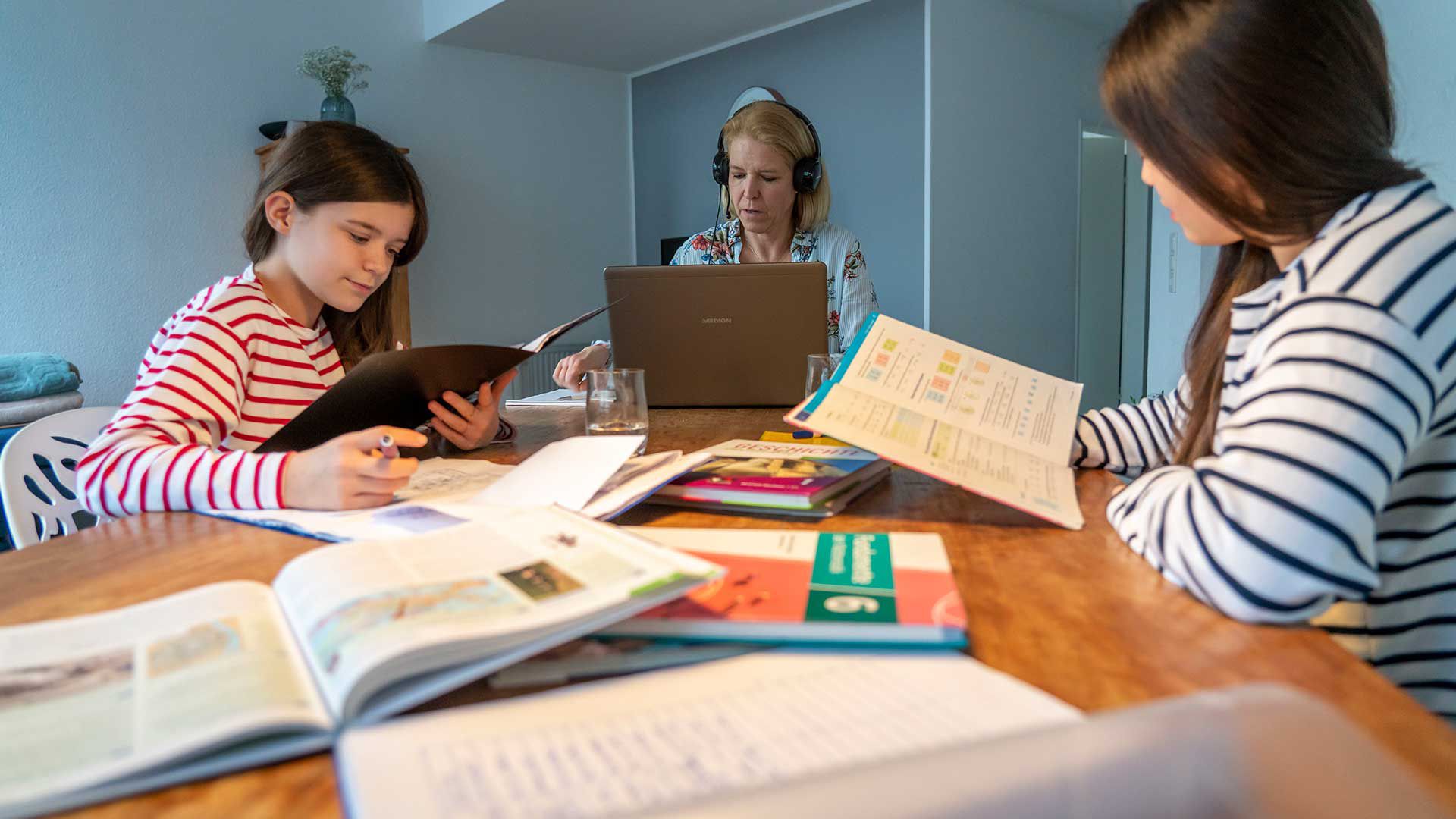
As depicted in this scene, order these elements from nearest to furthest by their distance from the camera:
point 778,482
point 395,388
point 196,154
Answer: point 778,482
point 395,388
point 196,154

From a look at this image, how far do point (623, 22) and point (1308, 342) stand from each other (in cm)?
366

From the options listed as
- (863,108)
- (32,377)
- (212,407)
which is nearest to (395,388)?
(212,407)

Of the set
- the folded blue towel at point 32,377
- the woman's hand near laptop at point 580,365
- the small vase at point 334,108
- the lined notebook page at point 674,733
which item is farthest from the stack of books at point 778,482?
the small vase at point 334,108

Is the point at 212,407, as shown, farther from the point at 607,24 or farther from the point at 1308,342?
the point at 607,24

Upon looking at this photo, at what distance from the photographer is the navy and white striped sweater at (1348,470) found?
58 cm

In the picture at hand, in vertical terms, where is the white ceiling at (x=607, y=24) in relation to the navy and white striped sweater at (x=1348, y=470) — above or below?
above

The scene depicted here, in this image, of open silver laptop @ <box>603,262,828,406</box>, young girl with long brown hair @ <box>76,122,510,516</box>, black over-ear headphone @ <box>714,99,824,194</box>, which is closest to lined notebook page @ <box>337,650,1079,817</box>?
young girl with long brown hair @ <box>76,122,510,516</box>

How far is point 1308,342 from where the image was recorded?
63 cm

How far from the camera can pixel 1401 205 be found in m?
0.68

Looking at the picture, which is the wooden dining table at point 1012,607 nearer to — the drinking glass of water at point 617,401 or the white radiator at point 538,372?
the drinking glass of water at point 617,401

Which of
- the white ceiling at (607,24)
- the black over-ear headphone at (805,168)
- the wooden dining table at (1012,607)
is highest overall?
the white ceiling at (607,24)

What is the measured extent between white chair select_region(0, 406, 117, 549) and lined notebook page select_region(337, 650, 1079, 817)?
1.08 m

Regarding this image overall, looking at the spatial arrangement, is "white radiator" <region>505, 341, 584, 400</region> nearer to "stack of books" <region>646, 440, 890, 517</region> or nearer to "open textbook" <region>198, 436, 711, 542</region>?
"open textbook" <region>198, 436, 711, 542</region>

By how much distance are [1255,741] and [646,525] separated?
0.64m
